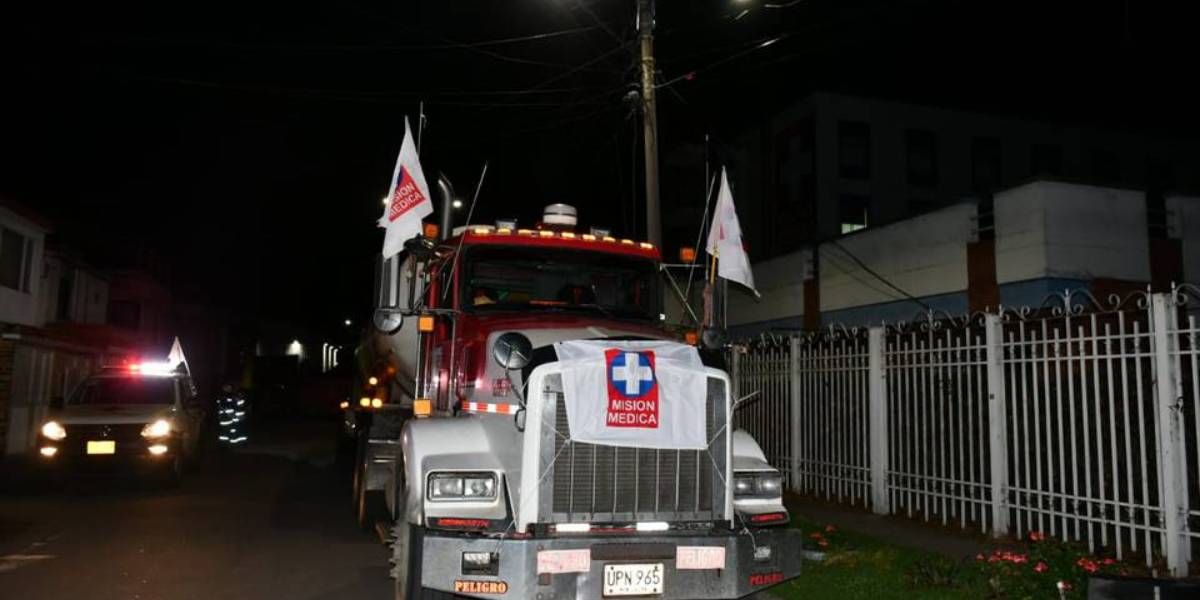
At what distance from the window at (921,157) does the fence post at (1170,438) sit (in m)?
35.3

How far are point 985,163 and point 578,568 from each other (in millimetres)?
41062

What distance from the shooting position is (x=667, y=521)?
215 inches

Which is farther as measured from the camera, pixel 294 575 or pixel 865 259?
pixel 865 259

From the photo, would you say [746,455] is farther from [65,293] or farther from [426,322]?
[65,293]

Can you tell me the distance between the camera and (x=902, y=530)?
902 cm

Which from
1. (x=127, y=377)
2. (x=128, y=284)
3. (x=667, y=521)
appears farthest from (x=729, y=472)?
(x=128, y=284)

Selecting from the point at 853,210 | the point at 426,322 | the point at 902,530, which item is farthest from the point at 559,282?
the point at 853,210

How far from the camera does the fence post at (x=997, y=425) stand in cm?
834

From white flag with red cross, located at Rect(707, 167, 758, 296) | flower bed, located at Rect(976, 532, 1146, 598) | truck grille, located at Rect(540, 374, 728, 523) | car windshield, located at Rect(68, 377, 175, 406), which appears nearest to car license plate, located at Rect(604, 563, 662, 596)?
truck grille, located at Rect(540, 374, 728, 523)

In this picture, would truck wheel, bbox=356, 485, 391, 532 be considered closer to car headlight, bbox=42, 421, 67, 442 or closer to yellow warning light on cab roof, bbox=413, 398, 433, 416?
yellow warning light on cab roof, bbox=413, 398, 433, 416

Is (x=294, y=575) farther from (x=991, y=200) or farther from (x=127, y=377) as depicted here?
(x=991, y=200)

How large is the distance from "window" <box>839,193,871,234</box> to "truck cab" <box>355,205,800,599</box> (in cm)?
3490

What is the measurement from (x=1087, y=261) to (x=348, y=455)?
1458 cm

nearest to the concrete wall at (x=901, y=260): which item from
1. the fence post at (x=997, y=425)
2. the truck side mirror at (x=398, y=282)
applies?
the fence post at (x=997, y=425)
